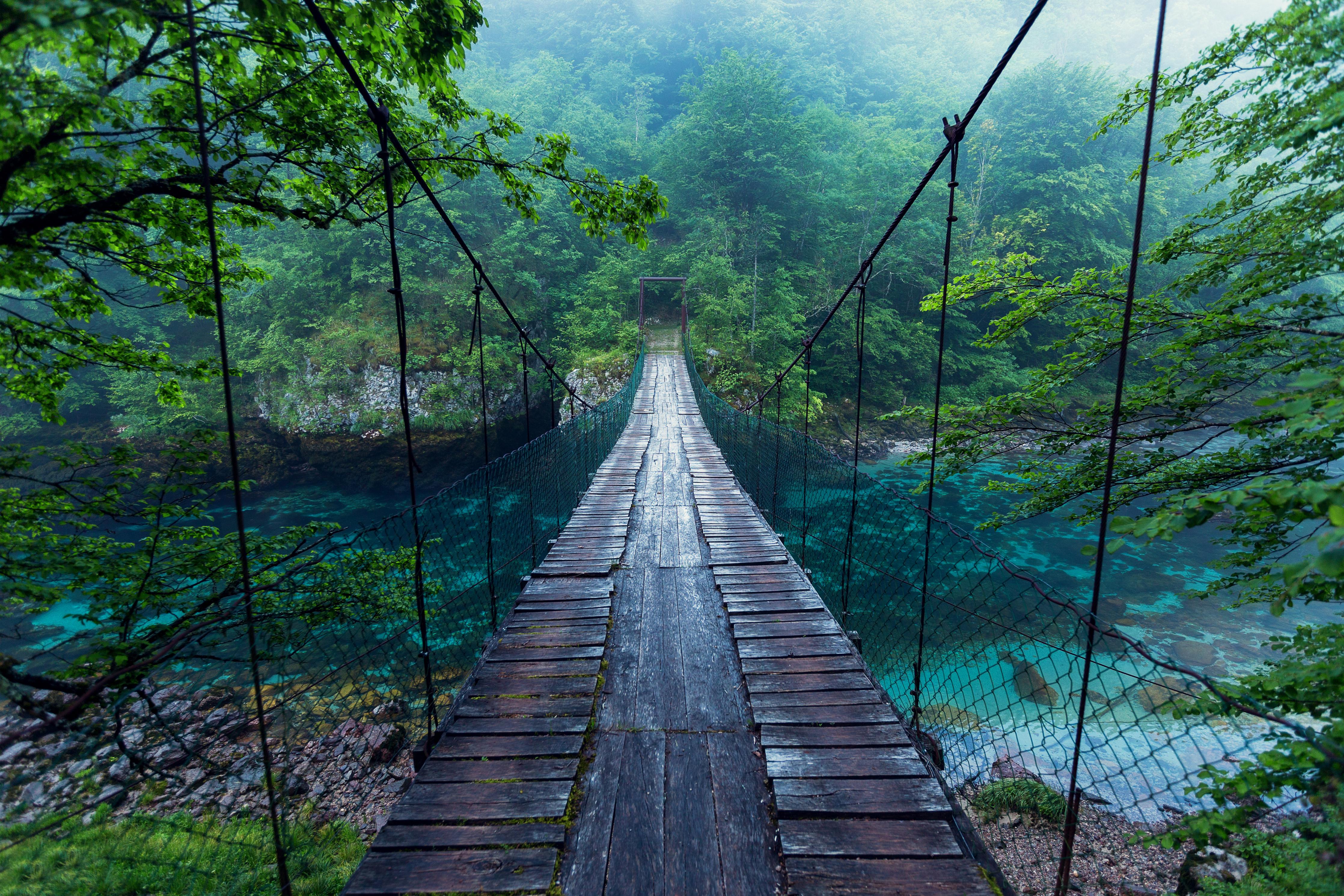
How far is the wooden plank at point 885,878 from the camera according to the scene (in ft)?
3.93

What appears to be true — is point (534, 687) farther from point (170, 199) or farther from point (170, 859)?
point (170, 859)

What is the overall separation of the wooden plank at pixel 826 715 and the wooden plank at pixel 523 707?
58 cm

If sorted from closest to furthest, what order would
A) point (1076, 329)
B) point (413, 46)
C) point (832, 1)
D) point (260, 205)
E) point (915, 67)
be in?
point (413, 46), point (260, 205), point (1076, 329), point (915, 67), point (832, 1)

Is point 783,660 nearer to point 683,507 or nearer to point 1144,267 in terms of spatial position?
point 683,507

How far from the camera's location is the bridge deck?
1.25 m

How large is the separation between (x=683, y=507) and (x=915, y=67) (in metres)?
33.0

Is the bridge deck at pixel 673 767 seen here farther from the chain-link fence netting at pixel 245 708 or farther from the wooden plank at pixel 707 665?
the chain-link fence netting at pixel 245 708

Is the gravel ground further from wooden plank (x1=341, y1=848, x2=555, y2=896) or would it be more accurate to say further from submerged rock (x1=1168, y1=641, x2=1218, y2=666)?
wooden plank (x1=341, y1=848, x2=555, y2=896)

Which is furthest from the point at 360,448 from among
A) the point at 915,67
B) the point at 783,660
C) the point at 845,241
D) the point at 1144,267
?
the point at 915,67

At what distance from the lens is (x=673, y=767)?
5.11 ft

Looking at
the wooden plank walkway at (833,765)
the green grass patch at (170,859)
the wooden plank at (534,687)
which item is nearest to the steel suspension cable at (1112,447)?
the wooden plank walkway at (833,765)

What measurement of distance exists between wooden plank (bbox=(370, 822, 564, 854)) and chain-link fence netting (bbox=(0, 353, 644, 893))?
23 centimetres

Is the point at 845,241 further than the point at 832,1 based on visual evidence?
No

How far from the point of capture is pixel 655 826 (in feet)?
4.52
